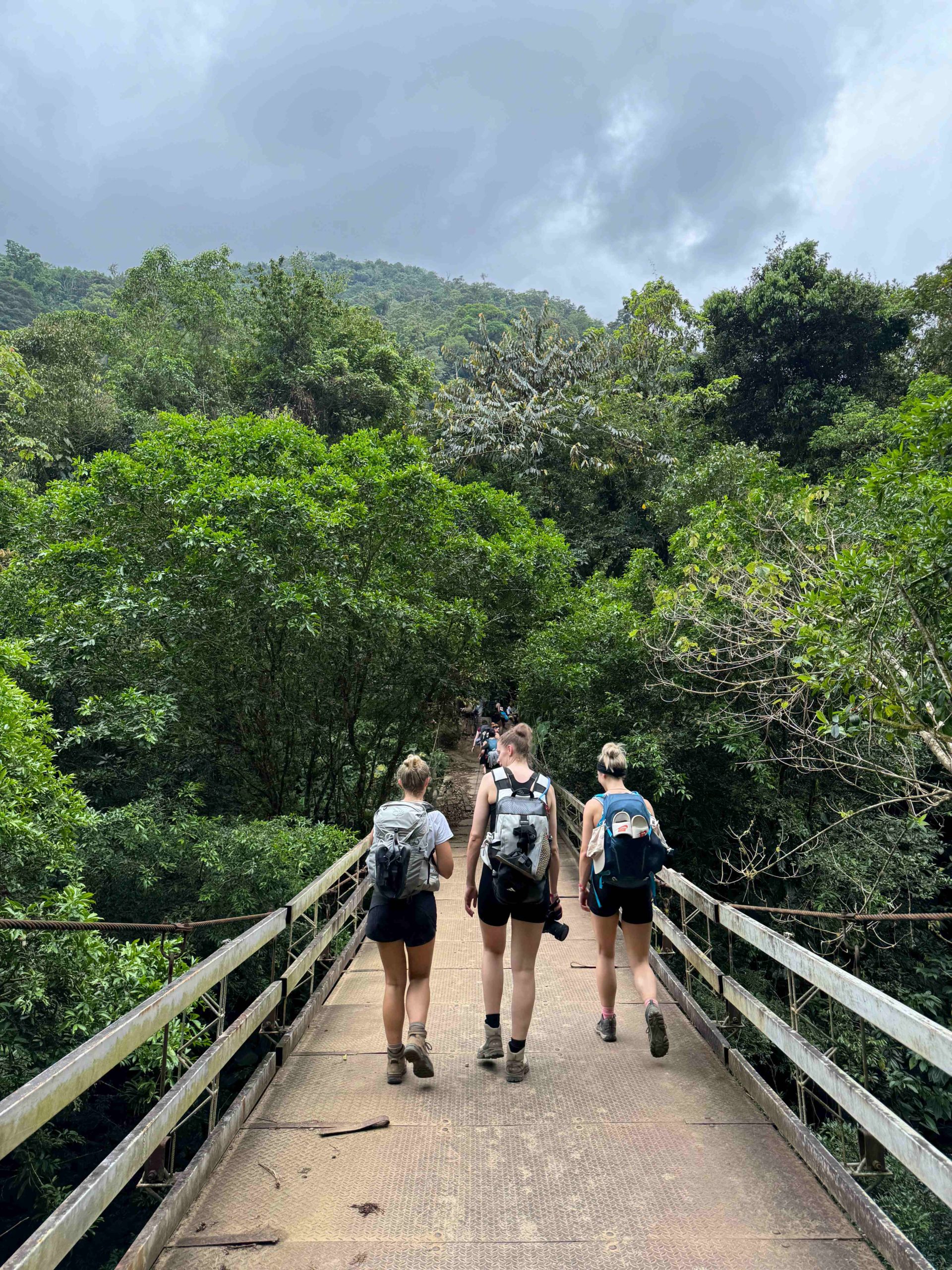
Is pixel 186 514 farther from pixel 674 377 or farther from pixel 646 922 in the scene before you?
pixel 674 377

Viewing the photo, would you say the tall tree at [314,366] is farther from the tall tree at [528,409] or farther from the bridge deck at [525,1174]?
the bridge deck at [525,1174]

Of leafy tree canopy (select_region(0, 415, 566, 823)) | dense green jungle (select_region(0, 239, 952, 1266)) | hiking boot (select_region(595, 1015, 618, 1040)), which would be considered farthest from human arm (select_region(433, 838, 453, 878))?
leafy tree canopy (select_region(0, 415, 566, 823))

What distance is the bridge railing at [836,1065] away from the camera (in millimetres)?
2086

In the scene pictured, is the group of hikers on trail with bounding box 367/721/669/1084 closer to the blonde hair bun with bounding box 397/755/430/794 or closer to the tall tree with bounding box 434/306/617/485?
the blonde hair bun with bounding box 397/755/430/794

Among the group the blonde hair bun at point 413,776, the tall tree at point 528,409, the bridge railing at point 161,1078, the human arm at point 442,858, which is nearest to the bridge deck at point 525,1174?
the bridge railing at point 161,1078

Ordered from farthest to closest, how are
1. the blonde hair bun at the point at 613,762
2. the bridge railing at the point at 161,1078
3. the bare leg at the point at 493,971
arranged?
1. the blonde hair bun at the point at 613,762
2. the bare leg at the point at 493,971
3. the bridge railing at the point at 161,1078

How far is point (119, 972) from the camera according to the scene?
4.84 metres

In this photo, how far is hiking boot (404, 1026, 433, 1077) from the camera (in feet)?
11.0

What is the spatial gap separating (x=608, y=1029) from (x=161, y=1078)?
2.29 m

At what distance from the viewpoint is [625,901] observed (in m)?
3.87

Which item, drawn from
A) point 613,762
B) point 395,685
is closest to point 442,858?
point 613,762

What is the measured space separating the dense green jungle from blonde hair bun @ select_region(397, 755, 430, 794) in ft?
6.93

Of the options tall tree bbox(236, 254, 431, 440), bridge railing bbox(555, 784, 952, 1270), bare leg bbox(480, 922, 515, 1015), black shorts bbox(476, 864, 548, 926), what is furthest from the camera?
tall tree bbox(236, 254, 431, 440)

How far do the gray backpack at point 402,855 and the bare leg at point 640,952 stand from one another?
3.73 ft
